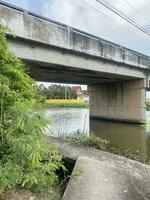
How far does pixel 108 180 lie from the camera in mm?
3773

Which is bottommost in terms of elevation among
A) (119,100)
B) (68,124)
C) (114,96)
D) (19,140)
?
(68,124)

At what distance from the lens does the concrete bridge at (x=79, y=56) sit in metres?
11.2

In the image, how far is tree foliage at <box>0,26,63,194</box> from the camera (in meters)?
→ 2.78

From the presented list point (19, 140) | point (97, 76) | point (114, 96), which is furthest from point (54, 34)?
point (114, 96)

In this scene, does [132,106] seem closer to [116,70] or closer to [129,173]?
[116,70]

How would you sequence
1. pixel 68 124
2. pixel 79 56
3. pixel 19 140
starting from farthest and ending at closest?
pixel 68 124 < pixel 79 56 < pixel 19 140

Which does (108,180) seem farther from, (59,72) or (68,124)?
(68,124)

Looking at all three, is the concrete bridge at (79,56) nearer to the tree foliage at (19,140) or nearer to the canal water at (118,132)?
the canal water at (118,132)

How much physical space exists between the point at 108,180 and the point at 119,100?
23621 mm

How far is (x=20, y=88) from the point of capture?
12.1 ft

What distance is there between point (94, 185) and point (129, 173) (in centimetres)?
68

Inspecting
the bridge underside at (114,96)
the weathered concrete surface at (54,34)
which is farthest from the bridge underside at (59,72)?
the weathered concrete surface at (54,34)

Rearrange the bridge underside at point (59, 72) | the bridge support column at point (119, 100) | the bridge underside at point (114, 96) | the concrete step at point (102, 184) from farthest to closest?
1. the bridge support column at point (119, 100)
2. the bridge underside at point (114, 96)
3. the bridge underside at point (59, 72)
4. the concrete step at point (102, 184)

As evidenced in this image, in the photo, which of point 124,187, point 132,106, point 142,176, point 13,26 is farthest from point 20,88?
point 132,106
